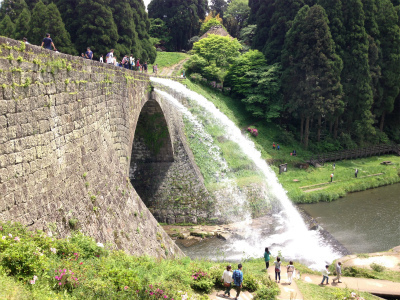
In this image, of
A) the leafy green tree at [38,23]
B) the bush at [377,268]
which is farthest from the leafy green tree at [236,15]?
the bush at [377,268]

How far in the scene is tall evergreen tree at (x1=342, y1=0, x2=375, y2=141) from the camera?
117 feet

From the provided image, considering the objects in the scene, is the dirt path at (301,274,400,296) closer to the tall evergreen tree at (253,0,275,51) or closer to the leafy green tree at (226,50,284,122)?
the leafy green tree at (226,50,284,122)

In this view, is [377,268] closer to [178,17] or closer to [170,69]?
[170,69]

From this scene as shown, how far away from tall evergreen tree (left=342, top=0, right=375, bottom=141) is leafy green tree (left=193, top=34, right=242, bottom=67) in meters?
12.3

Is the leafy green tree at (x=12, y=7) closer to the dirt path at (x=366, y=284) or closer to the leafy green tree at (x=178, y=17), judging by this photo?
the leafy green tree at (x=178, y=17)

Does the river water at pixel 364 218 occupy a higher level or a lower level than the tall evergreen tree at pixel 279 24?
lower

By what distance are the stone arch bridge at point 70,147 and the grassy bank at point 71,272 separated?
77 centimetres

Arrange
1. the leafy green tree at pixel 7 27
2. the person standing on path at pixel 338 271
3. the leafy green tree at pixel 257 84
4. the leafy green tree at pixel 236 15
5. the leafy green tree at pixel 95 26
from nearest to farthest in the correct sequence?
the person standing on path at pixel 338 271 → the leafy green tree at pixel 95 26 → the leafy green tree at pixel 7 27 → the leafy green tree at pixel 257 84 → the leafy green tree at pixel 236 15

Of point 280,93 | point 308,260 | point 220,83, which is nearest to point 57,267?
point 308,260

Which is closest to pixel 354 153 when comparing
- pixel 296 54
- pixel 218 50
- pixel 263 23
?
pixel 296 54

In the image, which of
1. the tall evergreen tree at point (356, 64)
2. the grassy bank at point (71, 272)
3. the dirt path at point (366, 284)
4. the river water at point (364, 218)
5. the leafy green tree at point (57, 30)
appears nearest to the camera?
the grassy bank at point (71, 272)

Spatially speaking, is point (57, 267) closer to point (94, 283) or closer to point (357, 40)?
point (94, 283)

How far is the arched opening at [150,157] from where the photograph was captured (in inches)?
958

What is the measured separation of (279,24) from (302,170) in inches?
654
